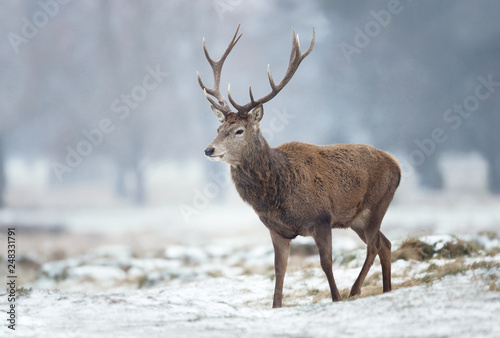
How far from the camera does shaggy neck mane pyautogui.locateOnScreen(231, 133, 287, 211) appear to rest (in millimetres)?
8117

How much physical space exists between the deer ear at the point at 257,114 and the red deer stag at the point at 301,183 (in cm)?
1

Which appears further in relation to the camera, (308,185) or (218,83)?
(218,83)

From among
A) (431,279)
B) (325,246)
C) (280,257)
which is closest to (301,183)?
(325,246)

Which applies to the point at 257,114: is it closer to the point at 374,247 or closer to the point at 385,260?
the point at 374,247

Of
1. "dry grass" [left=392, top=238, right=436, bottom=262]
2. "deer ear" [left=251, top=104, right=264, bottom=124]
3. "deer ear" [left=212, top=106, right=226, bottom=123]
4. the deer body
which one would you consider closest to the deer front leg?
the deer body

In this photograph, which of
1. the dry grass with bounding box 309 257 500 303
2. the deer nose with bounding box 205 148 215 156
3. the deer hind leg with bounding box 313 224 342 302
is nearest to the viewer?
the dry grass with bounding box 309 257 500 303

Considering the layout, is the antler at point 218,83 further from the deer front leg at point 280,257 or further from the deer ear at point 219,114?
the deer front leg at point 280,257

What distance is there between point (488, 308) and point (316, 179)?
137 inches

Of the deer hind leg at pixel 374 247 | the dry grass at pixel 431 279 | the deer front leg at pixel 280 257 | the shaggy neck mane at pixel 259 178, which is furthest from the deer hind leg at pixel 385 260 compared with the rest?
the shaggy neck mane at pixel 259 178

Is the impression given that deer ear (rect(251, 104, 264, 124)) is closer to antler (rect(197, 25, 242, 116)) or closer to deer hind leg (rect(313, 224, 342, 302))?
antler (rect(197, 25, 242, 116))

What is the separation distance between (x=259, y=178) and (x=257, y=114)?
3.36 ft

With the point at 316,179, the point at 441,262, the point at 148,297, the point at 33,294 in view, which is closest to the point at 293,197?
the point at 316,179

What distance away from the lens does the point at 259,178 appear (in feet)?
26.6

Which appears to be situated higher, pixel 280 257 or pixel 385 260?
pixel 280 257
